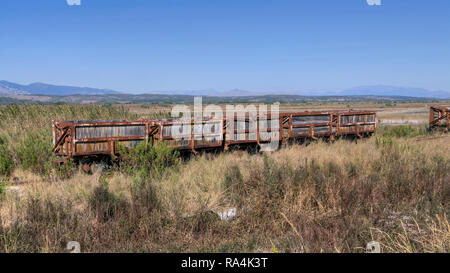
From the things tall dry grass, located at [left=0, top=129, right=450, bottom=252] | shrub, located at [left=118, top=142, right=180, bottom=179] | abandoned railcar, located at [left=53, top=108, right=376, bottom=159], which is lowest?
tall dry grass, located at [left=0, top=129, right=450, bottom=252]

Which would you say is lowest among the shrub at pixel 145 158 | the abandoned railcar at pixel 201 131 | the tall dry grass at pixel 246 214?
the tall dry grass at pixel 246 214

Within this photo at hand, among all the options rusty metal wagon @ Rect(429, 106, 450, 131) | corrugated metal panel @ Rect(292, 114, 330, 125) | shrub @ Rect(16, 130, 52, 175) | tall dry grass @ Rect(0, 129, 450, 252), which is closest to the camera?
tall dry grass @ Rect(0, 129, 450, 252)

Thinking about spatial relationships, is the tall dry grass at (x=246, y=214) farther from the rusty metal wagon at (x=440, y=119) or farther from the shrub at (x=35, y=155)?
the rusty metal wagon at (x=440, y=119)

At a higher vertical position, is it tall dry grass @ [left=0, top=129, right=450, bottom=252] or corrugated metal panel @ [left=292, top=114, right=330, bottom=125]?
corrugated metal panel @ [left=292, top=114, right=330, bottom=125]

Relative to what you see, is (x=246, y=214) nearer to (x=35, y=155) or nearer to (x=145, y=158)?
(x=145, y=158)

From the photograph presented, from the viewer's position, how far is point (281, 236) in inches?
214

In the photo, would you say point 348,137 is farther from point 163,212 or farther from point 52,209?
point 52,209

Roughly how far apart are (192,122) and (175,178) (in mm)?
3780

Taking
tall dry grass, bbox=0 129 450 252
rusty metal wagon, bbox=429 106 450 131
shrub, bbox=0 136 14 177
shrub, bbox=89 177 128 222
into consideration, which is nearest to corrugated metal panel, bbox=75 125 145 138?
tall dry grass, bbox=0 129 450 252

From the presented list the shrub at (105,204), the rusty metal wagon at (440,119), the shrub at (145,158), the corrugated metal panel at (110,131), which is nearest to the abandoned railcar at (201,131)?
the corrugated metal panel at (110,131)

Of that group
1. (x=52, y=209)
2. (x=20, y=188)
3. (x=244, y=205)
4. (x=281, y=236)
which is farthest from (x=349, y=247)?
(x=20, y=188)

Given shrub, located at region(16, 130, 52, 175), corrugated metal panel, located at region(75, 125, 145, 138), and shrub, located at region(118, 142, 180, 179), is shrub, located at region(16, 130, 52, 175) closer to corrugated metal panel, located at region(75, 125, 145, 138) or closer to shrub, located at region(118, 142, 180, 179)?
corrugated metal panel, located at region(75, 125, 145, 138)

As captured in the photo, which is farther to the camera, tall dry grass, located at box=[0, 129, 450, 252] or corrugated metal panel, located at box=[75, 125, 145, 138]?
corrugated metal panel, located at box=[75, 125, 145, 138]

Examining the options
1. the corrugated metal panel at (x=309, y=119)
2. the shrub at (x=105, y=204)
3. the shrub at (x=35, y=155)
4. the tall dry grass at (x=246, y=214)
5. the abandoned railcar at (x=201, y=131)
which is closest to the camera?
the tall dry grass at (x=246, y=214)
